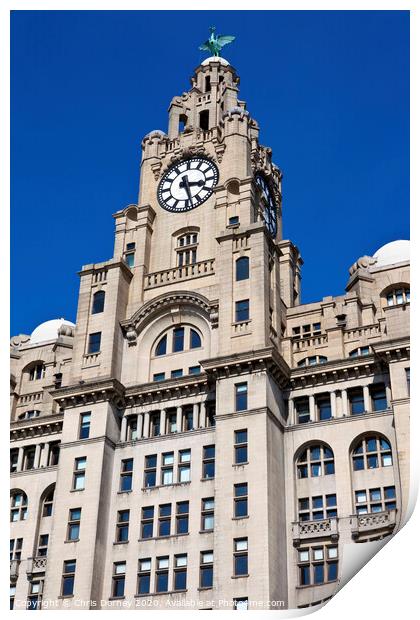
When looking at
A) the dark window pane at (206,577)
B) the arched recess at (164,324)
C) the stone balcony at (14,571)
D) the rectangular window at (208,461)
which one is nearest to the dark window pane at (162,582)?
the dark window pane at (206,577)

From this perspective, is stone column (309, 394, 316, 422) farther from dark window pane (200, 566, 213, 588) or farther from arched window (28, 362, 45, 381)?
arched window (28, 362, 45, 381)

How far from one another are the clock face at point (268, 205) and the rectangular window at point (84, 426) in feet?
62.6

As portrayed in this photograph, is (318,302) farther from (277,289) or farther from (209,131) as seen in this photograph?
(209,131)

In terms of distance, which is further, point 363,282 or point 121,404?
point 363,282

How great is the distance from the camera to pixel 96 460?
50531mm

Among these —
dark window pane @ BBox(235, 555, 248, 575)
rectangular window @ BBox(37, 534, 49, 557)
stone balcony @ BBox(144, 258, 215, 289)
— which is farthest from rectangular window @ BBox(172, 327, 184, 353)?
dark window pane @ BBox(235, 555, 248, 575)

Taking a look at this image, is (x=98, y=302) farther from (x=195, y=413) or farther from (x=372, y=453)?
(x=372, y=453)

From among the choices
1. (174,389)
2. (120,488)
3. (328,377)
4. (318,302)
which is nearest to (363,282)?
(318,302)

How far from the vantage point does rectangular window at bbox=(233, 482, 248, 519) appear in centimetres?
4566

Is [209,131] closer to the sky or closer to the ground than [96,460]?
closer to the sky

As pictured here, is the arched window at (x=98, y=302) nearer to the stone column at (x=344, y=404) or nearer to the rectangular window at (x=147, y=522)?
the rectangular window at (x=147, y=522)

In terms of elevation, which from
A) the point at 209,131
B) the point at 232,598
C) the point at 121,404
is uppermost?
the point at 209,131
